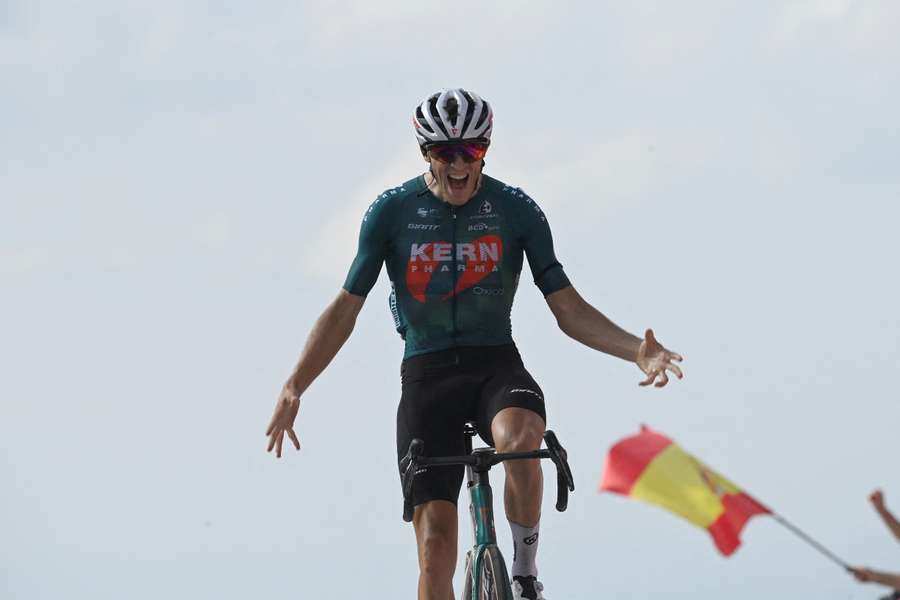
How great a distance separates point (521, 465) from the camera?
10.2 meters

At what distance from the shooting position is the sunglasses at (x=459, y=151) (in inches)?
433

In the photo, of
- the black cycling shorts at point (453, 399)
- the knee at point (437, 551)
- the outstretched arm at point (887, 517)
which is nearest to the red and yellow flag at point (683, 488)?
the outstretched arm at point (887, 517)

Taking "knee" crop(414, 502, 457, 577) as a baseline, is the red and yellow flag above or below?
below

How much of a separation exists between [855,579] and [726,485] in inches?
31.2

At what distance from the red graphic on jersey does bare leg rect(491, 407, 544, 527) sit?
1.12m

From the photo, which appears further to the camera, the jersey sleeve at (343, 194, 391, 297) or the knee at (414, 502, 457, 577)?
the jersey sleeve at (343, 194, 391, 297)

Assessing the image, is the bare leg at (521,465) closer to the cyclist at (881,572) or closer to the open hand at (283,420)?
the open hand at (283,420)

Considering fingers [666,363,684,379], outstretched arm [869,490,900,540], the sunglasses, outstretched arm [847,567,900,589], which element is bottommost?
outstretched arm [847,567,900,589]

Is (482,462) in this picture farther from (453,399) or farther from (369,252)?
(369,252)

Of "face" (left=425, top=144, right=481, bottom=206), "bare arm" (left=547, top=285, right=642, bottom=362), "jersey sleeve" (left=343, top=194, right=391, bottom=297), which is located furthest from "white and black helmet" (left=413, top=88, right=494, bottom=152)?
"bare arm" (left=547, top=285, right=642, bottom=362)

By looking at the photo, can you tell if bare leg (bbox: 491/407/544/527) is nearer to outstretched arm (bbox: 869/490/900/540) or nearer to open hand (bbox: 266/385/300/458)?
open hand (bbox: 266/385/300/458)

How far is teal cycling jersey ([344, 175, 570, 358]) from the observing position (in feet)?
36.3

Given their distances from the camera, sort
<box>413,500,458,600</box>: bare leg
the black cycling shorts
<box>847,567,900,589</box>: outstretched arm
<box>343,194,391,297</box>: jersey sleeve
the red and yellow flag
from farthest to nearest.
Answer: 1. <box>343,194,391,297</box>: jersey sleeve
2. the black cycling shorts
3. <box>413,500,458,600</box>: bare leg
4. the red and yellow flag
5. <box>847,567,900,589</box>: outstretched arm

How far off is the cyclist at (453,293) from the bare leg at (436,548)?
6 centimetres
